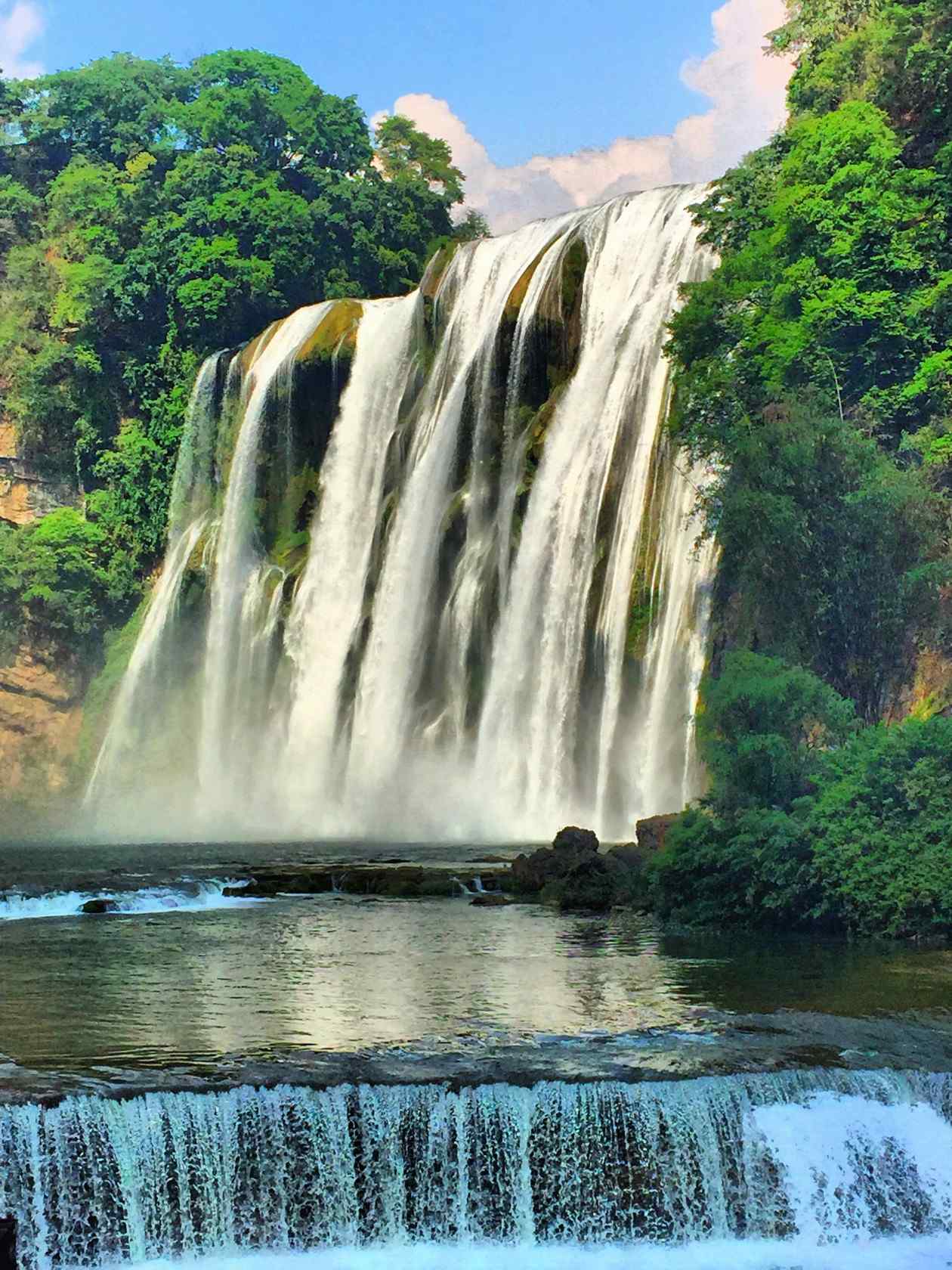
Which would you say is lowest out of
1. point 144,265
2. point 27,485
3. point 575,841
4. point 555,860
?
point 555,860

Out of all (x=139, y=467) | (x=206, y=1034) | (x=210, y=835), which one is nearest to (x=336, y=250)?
(x=139, y=467)

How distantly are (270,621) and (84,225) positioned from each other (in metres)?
Result: 22.1

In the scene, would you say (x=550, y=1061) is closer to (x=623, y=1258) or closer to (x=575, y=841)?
(x=623, y=1258)

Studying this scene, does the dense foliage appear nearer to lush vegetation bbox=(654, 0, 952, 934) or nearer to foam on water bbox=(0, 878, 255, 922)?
lush vegetation bbox=(654, 0, 952, 934)

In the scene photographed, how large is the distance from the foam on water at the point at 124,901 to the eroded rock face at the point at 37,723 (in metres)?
27.6

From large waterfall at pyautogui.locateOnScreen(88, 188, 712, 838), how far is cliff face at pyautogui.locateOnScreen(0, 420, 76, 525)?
727cm

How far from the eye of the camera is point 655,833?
24547mm

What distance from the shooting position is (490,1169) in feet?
42.3

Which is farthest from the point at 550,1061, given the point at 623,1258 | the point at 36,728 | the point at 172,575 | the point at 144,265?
the point at 144,265

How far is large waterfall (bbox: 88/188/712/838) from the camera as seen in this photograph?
1265 inches

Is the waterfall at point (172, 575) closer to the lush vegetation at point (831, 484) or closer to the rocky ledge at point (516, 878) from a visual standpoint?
the lush vegetation at point (831, 484)

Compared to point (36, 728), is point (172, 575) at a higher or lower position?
higher

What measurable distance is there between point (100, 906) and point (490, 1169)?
41.8 ft

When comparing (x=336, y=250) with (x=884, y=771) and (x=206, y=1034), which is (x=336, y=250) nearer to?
(x=884, y=771)
